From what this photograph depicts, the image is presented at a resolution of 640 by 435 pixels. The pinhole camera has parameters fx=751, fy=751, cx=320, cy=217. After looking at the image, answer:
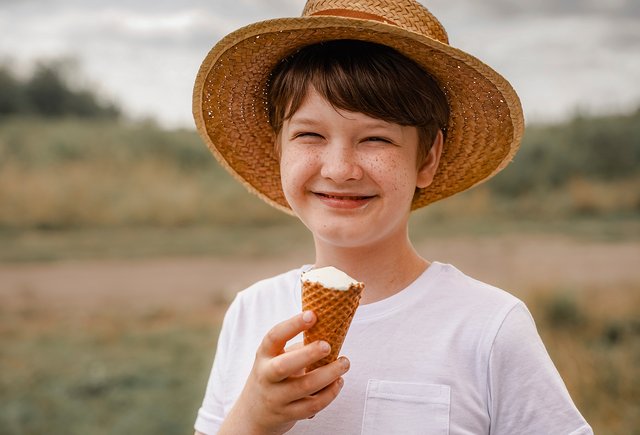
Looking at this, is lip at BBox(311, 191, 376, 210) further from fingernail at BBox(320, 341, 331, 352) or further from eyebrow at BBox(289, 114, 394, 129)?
fingernail at BBox(320, 341, 331, 352)

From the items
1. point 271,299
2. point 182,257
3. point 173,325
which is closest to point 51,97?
point 182,257

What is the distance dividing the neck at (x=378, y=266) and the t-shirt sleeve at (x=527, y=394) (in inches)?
10.5

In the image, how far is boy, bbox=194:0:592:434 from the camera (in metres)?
1.44

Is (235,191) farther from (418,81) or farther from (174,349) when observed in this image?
(418,81)

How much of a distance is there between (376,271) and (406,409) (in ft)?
1.00

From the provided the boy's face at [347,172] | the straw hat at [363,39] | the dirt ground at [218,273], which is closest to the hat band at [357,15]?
the straw hat at [363,39]

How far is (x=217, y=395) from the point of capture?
1696 mm

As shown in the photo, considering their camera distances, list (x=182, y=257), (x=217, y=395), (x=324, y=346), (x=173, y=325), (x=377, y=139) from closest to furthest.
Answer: (x=324, y=346), (x=377, y=139), (x=217, y=395), (x=173, y=325), (x=182, y=257)

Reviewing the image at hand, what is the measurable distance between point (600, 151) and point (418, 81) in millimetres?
8066

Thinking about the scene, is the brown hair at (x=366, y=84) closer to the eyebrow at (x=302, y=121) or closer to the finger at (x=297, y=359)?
the eyebrow at (x=302, y=121)

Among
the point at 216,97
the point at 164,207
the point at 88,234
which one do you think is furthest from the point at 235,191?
the point at 216,97

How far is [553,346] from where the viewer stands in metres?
5.14

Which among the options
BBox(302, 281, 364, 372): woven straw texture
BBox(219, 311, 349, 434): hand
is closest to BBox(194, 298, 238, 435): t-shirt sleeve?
BBox(219, 311, 349, 434): hand

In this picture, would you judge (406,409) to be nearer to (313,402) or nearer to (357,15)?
(313,402)
